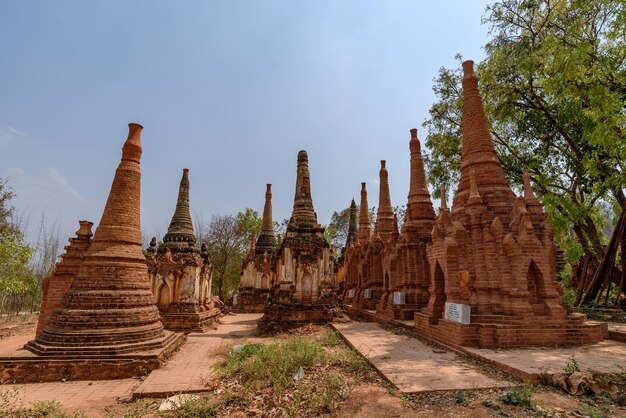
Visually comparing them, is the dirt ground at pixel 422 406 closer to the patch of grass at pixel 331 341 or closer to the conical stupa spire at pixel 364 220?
the patch of grass at pixel 331 341

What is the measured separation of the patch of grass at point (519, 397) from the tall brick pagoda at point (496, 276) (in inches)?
128

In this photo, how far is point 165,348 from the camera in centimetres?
927

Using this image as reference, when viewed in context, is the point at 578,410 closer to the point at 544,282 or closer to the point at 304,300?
the point at 544,282

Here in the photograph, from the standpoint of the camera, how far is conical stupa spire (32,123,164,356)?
848 cm

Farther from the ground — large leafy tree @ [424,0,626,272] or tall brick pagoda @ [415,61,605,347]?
large leafy tree @ [424,0,626,272]

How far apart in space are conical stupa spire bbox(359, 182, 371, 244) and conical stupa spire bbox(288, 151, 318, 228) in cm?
524

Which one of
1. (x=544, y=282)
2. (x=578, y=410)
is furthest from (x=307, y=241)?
(x=578, y=410)

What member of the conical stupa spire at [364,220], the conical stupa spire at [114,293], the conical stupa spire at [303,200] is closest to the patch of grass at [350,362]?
the conical stupa spire at [114,293]

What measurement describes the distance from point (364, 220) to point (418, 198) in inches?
288

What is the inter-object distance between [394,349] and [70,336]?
7.67m

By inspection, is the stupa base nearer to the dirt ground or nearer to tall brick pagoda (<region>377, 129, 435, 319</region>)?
the dirt ground

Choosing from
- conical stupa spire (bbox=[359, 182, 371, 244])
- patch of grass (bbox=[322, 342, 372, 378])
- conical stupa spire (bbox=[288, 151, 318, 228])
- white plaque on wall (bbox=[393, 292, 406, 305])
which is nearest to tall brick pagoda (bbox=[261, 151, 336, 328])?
conical stupa spire (bbox=[288, 151, 318, 228])

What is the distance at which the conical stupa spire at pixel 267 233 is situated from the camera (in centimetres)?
2612

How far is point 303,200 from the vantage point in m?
17.0
